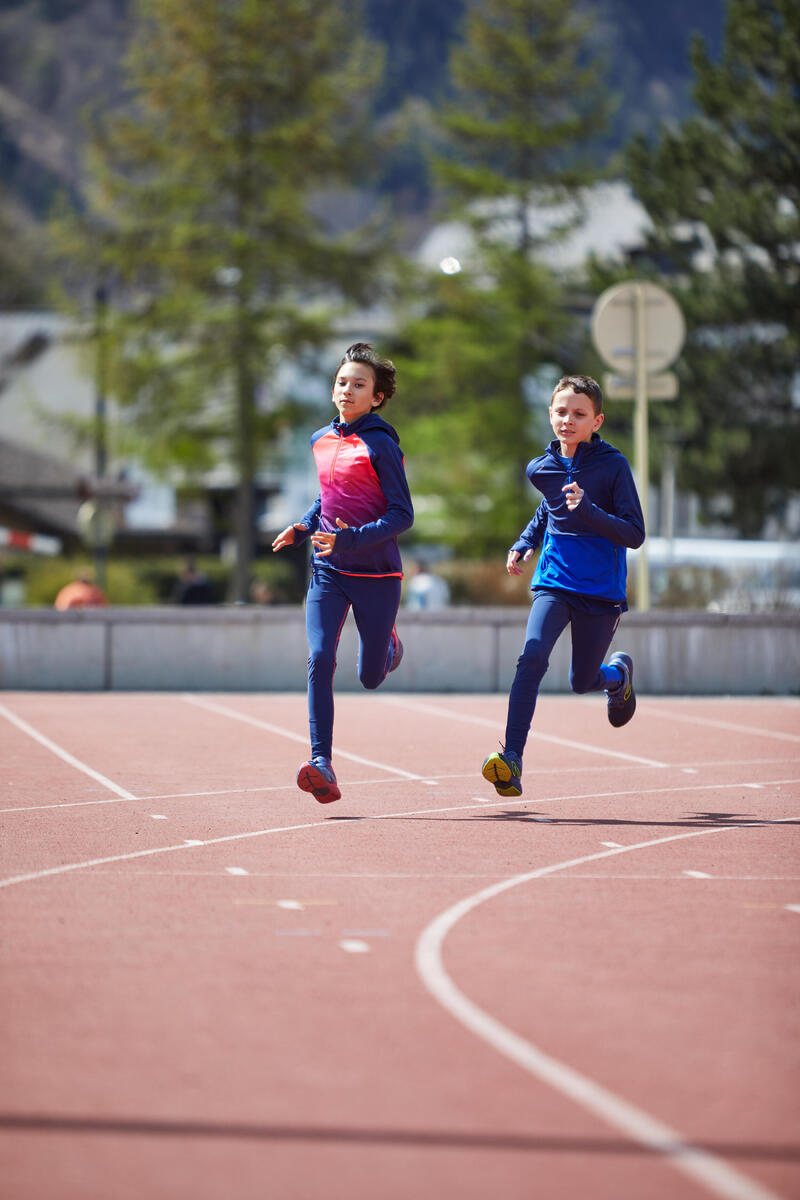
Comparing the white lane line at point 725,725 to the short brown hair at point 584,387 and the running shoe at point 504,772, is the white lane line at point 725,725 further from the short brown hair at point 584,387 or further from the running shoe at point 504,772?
the short brown hair at point 584,387

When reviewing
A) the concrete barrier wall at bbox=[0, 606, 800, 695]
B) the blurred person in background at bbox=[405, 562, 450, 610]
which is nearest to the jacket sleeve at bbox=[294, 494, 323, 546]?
the concrete barrier wall at bbox=[0, 606, 800, 695]

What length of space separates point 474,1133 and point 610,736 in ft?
29.1

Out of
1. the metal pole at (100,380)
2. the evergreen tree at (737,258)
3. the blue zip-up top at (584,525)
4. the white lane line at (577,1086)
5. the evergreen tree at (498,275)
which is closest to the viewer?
the white lane line at (577,1086)

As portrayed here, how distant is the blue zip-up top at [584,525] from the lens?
7.77m

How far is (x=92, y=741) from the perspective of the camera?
11.5m

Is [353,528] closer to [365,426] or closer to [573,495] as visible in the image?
[365,426]

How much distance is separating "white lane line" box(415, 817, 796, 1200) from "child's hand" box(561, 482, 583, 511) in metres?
2.51

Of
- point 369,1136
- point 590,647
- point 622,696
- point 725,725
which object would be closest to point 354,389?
point 590,647

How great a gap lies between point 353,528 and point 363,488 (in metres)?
0.22

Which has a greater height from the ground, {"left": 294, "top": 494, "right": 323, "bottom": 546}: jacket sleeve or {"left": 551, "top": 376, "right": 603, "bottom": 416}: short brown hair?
{"left": 551, "top": 376, "right": 603, "bottom": 416}: short brown hair

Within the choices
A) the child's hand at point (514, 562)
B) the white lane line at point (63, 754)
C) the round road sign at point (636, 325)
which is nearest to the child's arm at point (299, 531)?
the child's hand at point (514, 562)

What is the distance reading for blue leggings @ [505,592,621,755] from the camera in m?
7.90

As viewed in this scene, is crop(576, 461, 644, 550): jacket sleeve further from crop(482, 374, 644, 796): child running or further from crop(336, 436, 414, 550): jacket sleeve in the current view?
crop(336, 436, 414, 550): jacket sleeve

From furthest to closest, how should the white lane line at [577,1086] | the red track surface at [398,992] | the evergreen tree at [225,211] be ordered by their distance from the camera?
the evergreen tree at [225,211] → the red track surface at [398,992] → the white lane line at [577,1086]
